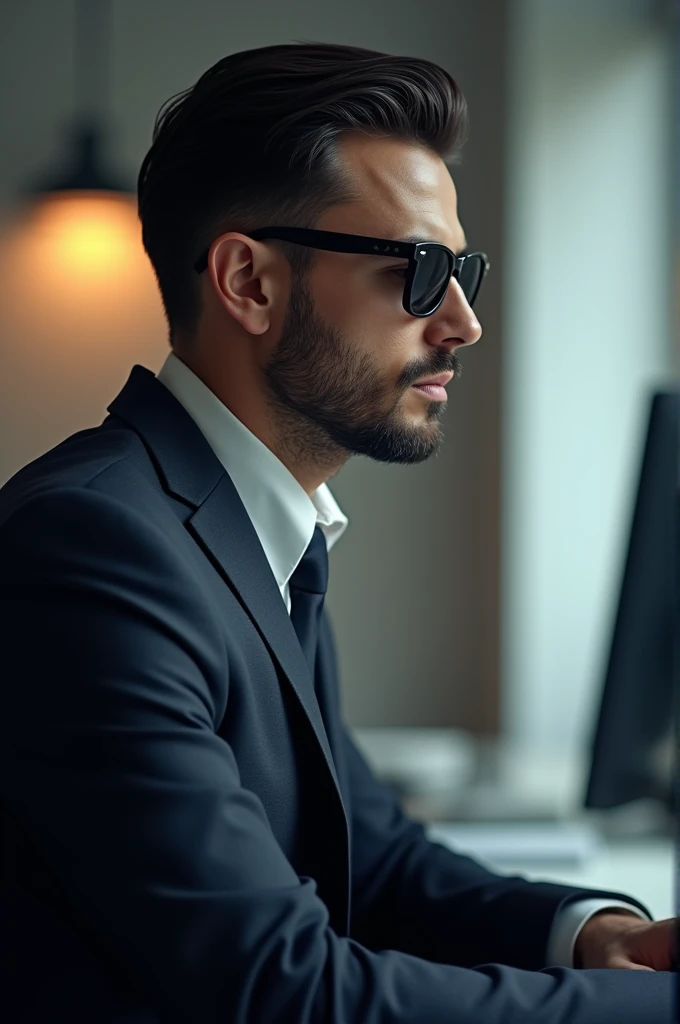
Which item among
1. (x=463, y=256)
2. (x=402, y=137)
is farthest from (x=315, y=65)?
(x=463, y=256)

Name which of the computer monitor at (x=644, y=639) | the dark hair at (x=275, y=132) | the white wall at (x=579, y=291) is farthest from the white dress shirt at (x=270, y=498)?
the white wall at (x=579, y=291)

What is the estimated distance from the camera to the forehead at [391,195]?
1161mm

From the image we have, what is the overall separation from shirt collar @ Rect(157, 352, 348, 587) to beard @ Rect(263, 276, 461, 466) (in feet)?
0.16

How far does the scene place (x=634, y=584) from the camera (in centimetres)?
153

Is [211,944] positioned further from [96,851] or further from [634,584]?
[634,584]

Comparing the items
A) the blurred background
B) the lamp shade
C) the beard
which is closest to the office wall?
the blurred background

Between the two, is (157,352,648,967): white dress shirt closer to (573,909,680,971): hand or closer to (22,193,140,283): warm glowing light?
(573,909,680,971): hand

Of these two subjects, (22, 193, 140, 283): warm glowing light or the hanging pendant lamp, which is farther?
the hanging pendant lamp

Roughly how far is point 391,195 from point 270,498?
11.9 inches

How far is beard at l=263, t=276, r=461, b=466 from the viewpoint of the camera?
1.17m

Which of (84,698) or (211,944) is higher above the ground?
(84,698)

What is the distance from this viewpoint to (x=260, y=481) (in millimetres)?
1147

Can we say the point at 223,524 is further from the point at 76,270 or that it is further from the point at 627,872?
the point at 627,872

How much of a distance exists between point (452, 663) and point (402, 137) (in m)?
3.00
